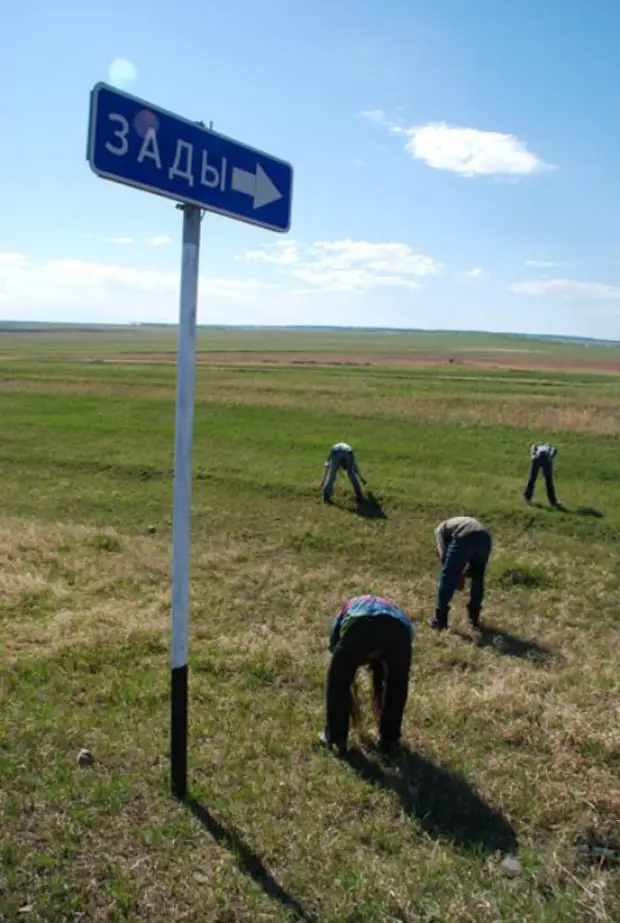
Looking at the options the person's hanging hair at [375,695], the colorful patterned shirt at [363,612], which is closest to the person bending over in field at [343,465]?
the person's hanging hair at [375,695]

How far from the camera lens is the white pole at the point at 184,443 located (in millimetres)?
4586

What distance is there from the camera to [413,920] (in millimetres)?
4195

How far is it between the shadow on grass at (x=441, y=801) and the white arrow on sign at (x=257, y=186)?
181 inches

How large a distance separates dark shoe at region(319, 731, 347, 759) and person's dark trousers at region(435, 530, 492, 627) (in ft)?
12.1

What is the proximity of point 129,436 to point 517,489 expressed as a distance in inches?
522

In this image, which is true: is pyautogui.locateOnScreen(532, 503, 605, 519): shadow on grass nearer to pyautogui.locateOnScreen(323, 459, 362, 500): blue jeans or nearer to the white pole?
pyautogui.locateOnScreen(323, 459, 362, 500): blue jeans

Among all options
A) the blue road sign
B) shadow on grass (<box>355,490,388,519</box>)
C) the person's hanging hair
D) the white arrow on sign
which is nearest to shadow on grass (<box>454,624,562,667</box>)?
the person's hanging hair

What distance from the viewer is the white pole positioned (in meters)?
4.59

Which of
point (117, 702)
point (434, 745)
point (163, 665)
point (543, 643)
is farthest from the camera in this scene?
point (543, 643)

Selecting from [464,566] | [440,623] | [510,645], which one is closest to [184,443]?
[464,566]

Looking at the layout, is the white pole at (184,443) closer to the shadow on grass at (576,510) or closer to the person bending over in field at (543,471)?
the shadow on grass at (576,510)

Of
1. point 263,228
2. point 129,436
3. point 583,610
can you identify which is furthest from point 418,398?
point 263,228

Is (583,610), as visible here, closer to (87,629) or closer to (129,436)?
(87,629)

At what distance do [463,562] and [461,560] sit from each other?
45mm
